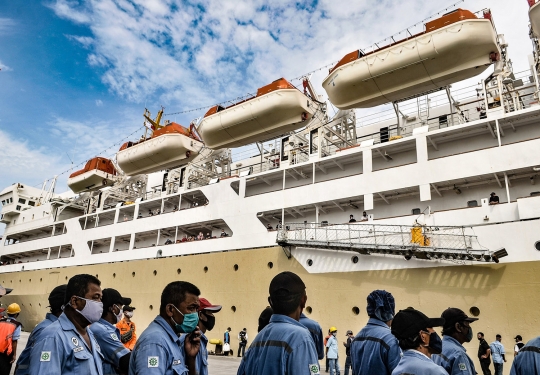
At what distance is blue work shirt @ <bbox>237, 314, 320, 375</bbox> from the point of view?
2.58 meters

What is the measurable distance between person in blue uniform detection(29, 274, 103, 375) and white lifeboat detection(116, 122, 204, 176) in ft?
68.0

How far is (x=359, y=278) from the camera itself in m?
13.5

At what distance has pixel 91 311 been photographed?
3.55 metres

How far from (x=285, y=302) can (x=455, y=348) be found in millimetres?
2372

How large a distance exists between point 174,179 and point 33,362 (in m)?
21.2

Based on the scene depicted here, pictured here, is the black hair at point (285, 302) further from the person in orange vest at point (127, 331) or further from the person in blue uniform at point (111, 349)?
the person in orange vest at point (127, 331)

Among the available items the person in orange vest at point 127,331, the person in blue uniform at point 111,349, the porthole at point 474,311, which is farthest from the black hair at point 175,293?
the porthole at point 474,311

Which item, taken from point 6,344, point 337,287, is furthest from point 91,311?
point 337,287

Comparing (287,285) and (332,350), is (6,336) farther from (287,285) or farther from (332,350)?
(332,350)

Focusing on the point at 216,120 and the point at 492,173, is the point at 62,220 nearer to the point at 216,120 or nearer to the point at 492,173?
the point at 216,120

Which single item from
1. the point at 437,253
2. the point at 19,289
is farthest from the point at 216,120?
the point at 19,289

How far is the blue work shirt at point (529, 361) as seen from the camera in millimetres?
3775

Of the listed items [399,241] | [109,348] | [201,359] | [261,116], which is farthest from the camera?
[261,116]

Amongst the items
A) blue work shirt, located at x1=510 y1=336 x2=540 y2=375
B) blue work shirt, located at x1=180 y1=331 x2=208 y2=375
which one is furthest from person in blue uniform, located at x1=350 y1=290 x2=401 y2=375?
blue work shirt, located at x1=180 y1=331 x2=208 y2=375
